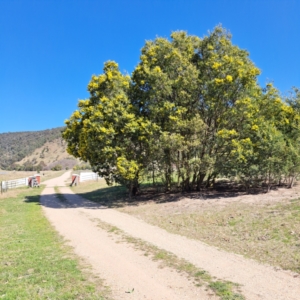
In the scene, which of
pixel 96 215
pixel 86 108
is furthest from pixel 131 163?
pixel 86 108

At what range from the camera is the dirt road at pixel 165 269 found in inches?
215

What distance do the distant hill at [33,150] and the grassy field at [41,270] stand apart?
313ft

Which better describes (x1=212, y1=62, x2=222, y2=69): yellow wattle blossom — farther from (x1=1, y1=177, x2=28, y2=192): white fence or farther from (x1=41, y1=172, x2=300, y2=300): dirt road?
(x1=1, y1=177, x2=28, y2=192): white fence

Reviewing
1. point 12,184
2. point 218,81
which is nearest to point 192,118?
point 218,81

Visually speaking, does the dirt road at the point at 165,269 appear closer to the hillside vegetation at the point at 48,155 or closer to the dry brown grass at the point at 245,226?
the dry brown grass at the point at 245,226

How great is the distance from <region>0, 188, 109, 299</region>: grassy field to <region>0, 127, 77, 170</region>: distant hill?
313ft

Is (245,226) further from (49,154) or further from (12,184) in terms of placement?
(49,154)

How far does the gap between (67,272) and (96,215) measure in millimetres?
7670

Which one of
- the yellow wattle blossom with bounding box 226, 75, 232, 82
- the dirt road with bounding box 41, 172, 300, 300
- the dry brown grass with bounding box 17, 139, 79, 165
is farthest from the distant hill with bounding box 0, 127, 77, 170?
the dirt road with bounding box 41, 172, 300, 300

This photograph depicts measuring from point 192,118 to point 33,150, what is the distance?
124230 mm

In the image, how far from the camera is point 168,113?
54.2ft

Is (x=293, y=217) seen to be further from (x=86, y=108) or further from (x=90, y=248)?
(x=86, y=108)

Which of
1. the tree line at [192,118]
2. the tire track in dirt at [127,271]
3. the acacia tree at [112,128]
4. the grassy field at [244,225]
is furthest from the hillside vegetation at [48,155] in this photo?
the tire track in dirt at [127,271]

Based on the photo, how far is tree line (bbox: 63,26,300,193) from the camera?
15680mm
